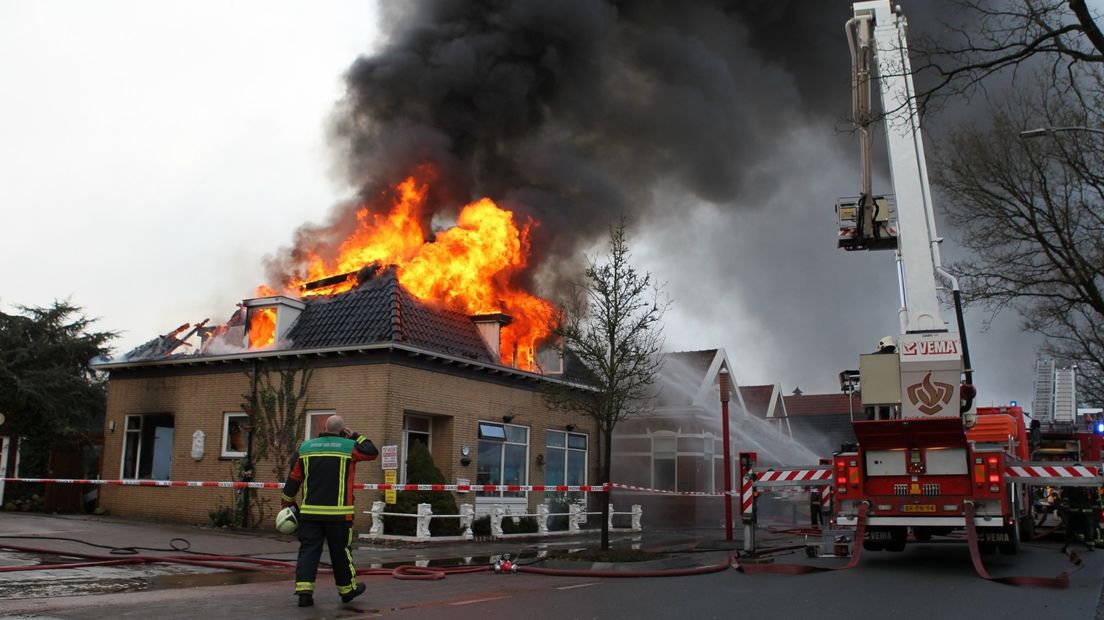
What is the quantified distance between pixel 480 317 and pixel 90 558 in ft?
38.6

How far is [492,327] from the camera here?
20.8m

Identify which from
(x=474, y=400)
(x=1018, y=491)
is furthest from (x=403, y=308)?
(x=1018, y=491)

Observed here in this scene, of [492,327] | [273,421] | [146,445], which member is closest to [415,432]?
[273,421]

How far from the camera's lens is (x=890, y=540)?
40.0 ft

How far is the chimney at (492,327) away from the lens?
67.6ft

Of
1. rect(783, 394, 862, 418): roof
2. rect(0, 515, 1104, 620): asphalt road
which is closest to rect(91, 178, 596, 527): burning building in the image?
rect(0, 515, 1104, 620): asphalt road

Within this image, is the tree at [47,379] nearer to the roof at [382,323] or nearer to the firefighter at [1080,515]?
the roof at [382,323]

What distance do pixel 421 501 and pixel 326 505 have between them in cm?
948

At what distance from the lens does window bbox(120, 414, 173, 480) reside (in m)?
21.0

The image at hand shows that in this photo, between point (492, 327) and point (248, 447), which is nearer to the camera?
point (248, 447)

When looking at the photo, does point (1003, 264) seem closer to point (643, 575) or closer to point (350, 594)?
point (643, 575)

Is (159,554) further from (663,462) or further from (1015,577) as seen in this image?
(663,462)

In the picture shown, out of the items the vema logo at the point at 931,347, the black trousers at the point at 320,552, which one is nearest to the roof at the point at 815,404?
the vema logo at the point at 931,347

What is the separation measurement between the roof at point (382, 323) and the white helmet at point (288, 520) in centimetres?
969
